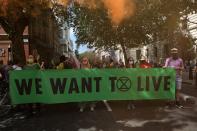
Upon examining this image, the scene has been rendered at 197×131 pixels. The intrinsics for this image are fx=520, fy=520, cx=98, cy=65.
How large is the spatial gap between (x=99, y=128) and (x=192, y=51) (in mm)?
33787

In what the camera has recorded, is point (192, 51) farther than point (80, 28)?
Yes

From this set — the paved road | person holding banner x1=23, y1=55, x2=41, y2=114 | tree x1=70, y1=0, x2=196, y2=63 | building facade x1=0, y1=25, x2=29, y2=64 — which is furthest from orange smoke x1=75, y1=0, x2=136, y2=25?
building facade x1=0, y1=25, x2=29, y2=64

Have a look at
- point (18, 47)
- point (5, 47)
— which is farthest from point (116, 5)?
point (5, 47)

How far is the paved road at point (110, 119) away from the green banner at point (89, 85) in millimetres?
375

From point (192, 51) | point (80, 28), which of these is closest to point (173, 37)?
point (192, 51)

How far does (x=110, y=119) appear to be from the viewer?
1225cm

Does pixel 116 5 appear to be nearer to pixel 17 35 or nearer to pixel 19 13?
pixel 17 35

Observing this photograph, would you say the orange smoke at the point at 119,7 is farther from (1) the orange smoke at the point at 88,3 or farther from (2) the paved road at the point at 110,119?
(2) the paved road at the point at 110,119

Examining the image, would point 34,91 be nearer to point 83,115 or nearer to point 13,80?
point 13,80

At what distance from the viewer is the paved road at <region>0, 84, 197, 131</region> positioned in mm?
11070

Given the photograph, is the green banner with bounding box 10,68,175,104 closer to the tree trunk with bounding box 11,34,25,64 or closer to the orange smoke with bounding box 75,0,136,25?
the orange smoke with bounding box 75,0,136,25

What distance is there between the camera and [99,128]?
10992 mm

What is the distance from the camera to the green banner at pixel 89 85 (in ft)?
45.6

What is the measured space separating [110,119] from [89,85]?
227 centimetres
